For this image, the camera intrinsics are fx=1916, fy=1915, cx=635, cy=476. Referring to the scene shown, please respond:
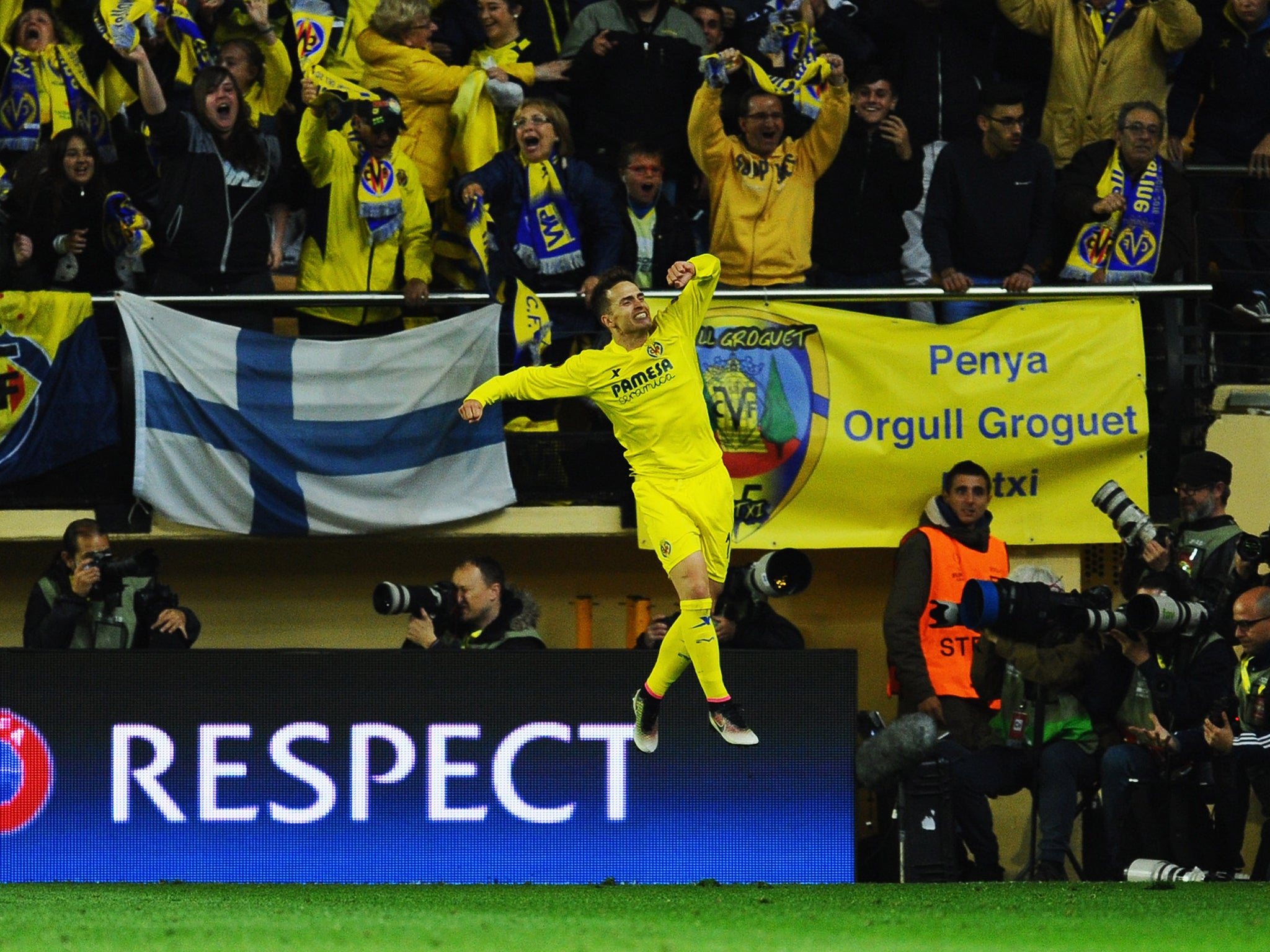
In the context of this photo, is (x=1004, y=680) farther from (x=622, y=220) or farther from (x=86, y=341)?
(x=86, y=341)

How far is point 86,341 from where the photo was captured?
1009cm

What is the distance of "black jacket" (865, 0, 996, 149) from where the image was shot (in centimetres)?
1140

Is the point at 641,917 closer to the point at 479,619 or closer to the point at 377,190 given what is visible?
the point at 479,619

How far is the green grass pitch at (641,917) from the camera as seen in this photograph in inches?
239

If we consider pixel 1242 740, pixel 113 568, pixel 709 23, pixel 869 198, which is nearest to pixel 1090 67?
pixel 869 198

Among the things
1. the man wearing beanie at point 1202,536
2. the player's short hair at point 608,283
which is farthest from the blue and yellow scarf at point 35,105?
the man wearing beanie at point 1202,536

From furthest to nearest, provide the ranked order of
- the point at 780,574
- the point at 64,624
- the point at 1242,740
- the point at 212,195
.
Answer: the point at 212,195
the point at 64,624
the point at 780,574
the point at 1242,740

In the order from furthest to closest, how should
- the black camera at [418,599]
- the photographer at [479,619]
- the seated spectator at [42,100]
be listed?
the seated spectator at [42,100] → the photographer at [479,619] → the black camera at [418,599]

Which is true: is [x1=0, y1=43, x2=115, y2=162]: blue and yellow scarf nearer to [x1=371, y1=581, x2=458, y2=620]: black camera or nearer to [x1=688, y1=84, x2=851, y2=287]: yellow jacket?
[x1=688, y1=84, x2=851, y2=287]: yellow jacket

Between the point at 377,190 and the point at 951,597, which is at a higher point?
the point at 377,190

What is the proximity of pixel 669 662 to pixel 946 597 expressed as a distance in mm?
2235

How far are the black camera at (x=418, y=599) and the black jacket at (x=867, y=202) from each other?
3141mm

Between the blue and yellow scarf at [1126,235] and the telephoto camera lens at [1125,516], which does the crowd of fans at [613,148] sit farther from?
the telephoto camera lens at [1125,516]

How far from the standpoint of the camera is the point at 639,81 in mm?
11195
